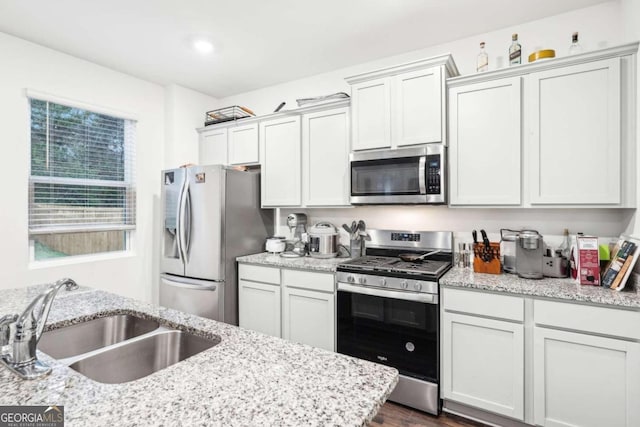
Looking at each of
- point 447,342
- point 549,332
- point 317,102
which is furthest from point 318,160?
point 549,332

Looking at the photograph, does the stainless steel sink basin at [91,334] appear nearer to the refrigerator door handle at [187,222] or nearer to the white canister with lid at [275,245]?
the refrigerator door handle at [187,222]

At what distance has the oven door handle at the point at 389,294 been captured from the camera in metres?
2.11

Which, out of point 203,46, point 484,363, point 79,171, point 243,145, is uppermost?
point 203,46

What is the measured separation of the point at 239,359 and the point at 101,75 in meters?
3.26

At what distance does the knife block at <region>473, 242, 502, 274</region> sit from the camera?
88.7 inches

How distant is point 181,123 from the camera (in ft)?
11.8

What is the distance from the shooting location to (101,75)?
308 cm

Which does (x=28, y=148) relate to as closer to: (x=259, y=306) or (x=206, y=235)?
(x=206, y=235)

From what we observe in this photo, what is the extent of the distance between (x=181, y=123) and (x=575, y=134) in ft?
11.5

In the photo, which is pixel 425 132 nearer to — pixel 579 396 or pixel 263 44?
pixel 263 44

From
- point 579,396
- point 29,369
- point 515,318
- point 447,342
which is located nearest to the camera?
point 29,369

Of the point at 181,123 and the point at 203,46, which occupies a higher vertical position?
the point at 203,46

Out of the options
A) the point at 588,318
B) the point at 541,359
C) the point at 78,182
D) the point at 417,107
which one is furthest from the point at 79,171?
the point at 588,318

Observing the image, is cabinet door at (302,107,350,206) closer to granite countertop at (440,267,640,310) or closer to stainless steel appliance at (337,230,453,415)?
stainless steel appliance at (337,230,453,415)
